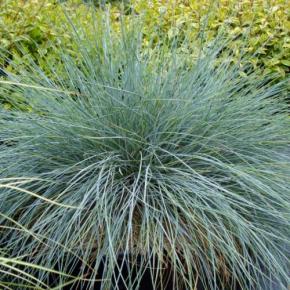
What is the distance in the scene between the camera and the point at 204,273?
2.23 meters

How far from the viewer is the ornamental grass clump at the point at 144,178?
2.10m

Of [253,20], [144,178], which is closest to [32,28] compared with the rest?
[253,20]

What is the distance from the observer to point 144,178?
228cm

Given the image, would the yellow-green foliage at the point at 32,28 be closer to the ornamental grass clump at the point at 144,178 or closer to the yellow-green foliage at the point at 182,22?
the yellow-green foliage at the point at 182,22

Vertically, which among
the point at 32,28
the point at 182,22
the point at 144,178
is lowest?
the point at 144,178

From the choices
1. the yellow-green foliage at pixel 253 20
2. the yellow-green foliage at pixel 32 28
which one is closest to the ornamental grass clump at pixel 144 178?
the yellow-green foliage at pixel 32 28

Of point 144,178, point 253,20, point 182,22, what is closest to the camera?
point 144,178

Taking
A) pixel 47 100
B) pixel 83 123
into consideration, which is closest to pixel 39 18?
pixel 47 100

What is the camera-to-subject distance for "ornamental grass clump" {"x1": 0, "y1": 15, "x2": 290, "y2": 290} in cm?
210

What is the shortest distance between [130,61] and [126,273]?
936mm

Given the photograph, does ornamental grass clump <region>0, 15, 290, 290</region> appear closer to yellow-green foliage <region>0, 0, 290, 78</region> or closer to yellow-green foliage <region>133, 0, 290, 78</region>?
yellow-green foliage <region>0, 0, 290, 78</region>

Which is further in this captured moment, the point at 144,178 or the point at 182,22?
the point at 182,22

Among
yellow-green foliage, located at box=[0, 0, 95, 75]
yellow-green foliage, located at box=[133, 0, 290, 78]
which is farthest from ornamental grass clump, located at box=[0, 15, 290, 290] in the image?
yellow-green foliage, located at box=[133, 0, 290, 78]

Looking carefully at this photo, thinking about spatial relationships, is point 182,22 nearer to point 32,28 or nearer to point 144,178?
point 32,28
